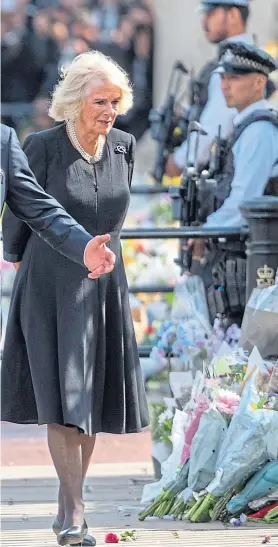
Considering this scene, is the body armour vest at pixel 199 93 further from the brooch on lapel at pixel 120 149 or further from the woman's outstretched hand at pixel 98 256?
the woman's outstretched hand at pixel 98 256

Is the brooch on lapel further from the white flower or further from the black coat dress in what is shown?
the white flower

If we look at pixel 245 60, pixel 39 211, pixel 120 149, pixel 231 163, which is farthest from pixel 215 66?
pixel 39 211

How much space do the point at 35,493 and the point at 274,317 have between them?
130 centimetres

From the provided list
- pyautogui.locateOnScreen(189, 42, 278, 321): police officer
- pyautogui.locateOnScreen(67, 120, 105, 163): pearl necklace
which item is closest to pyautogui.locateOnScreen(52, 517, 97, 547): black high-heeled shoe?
pyautogui.locateOnScreen(67, 120, 105, 163): pearl necklace

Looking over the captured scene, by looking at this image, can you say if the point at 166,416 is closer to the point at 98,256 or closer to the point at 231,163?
the point at 98,256

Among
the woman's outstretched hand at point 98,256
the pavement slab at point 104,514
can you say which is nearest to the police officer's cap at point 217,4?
the pavement slab at point 104,514

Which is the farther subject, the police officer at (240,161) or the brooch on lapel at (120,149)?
the police officer at (240,161)

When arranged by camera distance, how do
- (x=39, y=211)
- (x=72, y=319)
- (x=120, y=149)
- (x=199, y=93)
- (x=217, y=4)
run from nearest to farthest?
1. (x=39, y=211)
2. (x=72, y=319)
3. (x=120, y=149)
4. (x=217, y=4)
5. (x=199, y=93)

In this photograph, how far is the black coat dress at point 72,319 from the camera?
4582 mm

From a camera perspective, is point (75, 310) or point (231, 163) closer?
point (75, 310)

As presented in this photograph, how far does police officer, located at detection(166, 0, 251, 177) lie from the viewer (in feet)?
27.1

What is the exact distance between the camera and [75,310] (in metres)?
4.60

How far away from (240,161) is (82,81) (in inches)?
82.2

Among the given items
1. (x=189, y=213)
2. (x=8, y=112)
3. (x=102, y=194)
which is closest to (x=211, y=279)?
(x=189, y=213)
